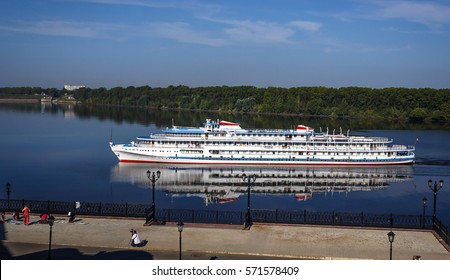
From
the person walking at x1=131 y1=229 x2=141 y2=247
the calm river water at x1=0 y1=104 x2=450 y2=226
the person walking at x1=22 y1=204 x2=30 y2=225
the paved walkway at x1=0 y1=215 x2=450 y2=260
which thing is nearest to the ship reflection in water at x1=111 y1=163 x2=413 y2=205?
the calm river water at x1=0 y1=104 x2=450 y2=226

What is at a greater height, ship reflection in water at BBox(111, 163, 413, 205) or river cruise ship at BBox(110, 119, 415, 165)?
river cruise ship at BBox(110, 119, 415, 165)

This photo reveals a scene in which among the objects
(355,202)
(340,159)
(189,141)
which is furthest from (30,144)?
(355,202)

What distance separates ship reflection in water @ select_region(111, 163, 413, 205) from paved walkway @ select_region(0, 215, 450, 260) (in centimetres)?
2199

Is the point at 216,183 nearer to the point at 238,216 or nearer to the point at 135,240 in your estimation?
the point at 238,216

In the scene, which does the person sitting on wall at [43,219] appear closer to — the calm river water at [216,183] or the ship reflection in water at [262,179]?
the calm river water at [216,183]

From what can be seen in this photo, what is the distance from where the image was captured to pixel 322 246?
27250 millimetres

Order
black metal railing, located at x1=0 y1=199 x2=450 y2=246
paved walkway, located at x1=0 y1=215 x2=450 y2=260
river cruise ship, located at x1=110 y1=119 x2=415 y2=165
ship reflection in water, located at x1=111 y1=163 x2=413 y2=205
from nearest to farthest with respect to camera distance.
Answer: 1. paved walkway, located at x1=0 y1=215 x2=450 y2=260
2. black metal railing, located at x1=0 y1=199 x2=450 y2=246
3. ship reflection in water, located at x1=111 y1=163 x2=413 y2=205
4. river cruise ship, located at x1=110 y1=119 x2=415 y2=165

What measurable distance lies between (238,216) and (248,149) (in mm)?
34811

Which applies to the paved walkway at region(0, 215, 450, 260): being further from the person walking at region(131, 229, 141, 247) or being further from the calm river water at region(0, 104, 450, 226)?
the calm river water at region(0, 104, 450, 226)

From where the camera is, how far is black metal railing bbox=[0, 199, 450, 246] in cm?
3225

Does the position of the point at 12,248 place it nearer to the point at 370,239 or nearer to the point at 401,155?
the point at 370,239

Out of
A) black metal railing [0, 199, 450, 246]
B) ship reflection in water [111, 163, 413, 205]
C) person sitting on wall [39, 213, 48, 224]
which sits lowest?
ship reflection in water [111, 163, 413, 205]

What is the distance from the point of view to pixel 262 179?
66.3 metres

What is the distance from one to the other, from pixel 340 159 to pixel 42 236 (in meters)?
58.4
